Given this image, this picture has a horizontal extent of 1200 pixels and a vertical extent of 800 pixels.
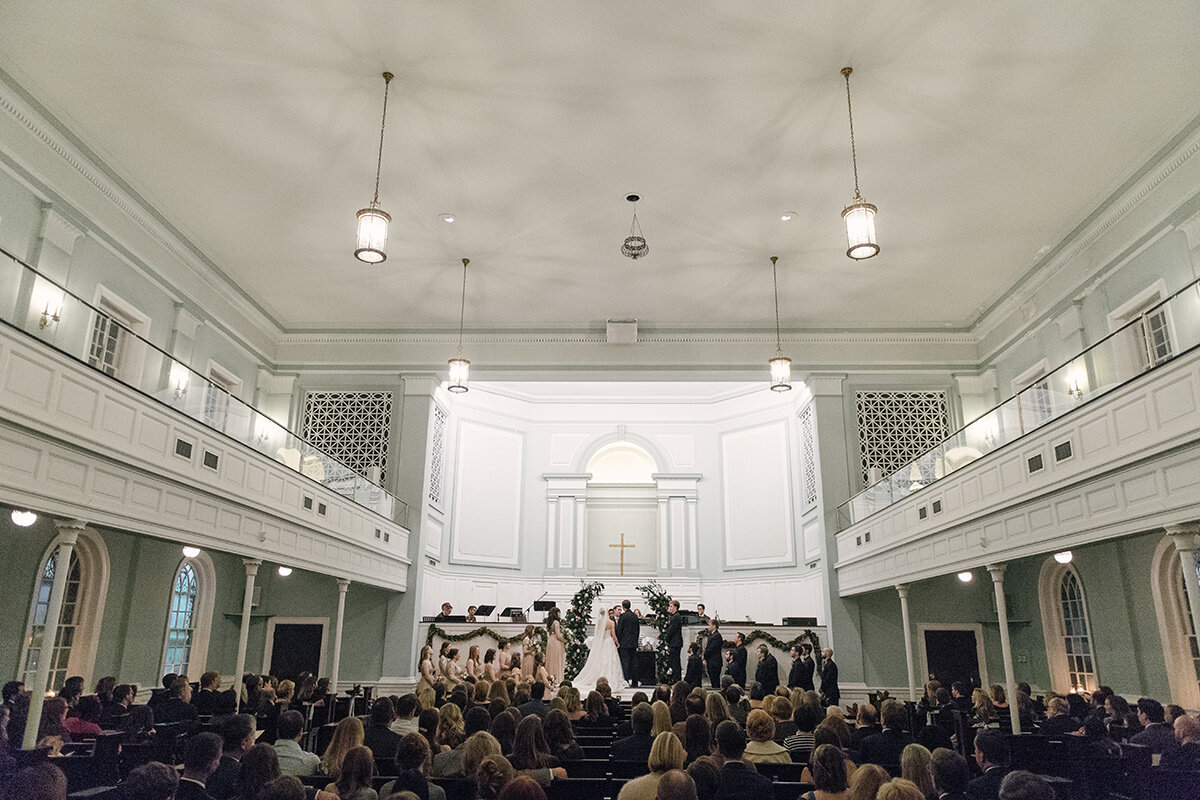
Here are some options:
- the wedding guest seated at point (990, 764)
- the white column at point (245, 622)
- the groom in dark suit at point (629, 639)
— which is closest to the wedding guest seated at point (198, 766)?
the wedding guest seated at point (990, 764)

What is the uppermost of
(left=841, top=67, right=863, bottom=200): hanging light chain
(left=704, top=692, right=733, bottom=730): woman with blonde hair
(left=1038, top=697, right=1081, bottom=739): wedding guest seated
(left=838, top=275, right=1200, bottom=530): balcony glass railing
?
(left=841, top=67, right=863, bottom=200): hanging light chain

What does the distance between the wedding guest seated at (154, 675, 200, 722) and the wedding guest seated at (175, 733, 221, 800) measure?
158 inches

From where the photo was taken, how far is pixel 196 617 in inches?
584

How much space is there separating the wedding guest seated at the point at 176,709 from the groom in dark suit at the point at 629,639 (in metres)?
8.33

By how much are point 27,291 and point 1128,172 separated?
1300 centimetres

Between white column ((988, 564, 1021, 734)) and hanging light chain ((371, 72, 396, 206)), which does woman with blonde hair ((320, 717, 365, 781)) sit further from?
white column ((988, 564, 1021, 734))

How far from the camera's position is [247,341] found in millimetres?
16141

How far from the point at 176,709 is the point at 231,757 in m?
3.35

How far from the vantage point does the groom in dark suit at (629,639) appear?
1551 centimetres

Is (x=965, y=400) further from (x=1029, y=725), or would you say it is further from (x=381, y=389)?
(x=381, y=389)

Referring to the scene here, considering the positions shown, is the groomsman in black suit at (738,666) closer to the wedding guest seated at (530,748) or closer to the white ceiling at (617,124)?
the white ceiling at (617,124)

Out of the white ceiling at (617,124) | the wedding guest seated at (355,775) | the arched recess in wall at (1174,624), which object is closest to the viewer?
the wedding guest seated at (355,775)

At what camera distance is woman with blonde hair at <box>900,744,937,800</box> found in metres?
4.54

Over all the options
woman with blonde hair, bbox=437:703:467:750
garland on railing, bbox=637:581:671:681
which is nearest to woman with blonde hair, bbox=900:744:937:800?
woman with blonde hair, bbox=437:703:467:750
